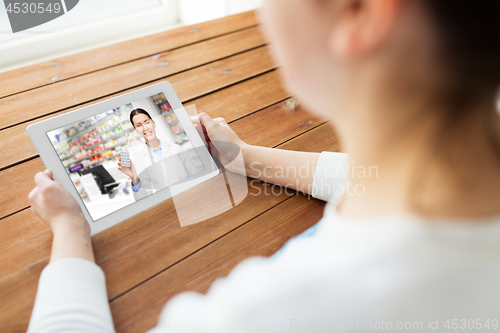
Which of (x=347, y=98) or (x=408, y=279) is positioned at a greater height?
(x=347, y=98)

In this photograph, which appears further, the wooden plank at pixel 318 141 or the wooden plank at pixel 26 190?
the wooden plank at pixel 318 141

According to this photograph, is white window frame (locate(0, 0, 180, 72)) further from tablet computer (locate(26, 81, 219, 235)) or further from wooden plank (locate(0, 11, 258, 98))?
tablet computer (locate(26, 81, 219, 235))

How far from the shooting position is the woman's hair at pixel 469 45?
9.5 inches

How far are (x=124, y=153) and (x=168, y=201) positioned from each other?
0.13 meters

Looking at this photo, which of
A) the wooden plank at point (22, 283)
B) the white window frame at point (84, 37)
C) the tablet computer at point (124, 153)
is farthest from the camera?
the white window frame at point (84, 37)

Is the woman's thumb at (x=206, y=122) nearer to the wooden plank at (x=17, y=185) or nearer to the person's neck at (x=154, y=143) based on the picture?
the person's neck at (x=154, y=143)

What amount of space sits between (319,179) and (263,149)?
16 cm

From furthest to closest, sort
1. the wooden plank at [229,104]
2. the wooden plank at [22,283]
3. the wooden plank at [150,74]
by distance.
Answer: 1. the wooden plank at [150,74]
2. the wooden plank at [229,104]
3. the wooden plank at [22,283]

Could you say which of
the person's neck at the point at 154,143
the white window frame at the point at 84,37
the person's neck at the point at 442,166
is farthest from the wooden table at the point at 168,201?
the white window frame at the point at 84,37

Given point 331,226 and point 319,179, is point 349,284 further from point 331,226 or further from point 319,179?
point 319,179

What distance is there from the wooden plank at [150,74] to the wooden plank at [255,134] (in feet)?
0.62

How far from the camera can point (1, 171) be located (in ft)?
2.50

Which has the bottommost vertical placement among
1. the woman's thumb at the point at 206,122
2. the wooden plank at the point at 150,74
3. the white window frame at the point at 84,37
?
the woman's thumb at the point at 206,122

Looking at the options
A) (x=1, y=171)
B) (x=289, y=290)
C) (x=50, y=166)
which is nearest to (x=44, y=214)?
(x=50, y=166)
